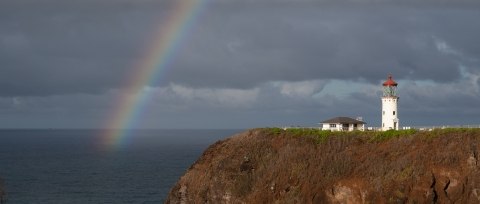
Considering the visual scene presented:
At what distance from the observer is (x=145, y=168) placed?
115 meters

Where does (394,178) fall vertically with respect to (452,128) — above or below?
below

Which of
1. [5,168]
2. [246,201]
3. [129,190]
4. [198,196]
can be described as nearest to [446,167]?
[246,201]

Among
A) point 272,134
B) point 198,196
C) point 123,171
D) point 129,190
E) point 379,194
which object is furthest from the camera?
point 123,171

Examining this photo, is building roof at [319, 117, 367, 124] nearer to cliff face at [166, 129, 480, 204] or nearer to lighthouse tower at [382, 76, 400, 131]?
lighthouse tower at [382, 76, 400, 131]

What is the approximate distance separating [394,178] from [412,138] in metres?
7.98

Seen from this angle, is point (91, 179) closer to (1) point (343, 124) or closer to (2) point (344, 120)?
(1) point (343, 124)

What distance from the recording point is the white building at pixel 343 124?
67.6 m

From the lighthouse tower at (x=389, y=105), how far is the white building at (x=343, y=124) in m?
3.19

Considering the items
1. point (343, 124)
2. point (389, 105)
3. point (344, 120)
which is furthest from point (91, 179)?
point (389, 105)

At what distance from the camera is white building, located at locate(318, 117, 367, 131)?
6762 centimetres

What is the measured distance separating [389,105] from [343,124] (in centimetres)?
692

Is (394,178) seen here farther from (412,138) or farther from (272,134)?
(272,134)

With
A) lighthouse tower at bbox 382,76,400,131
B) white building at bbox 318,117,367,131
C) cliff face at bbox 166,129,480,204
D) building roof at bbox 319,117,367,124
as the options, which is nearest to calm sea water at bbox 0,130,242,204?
cliff face at bbox 166,129,480,204

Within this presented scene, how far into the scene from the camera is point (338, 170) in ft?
172
